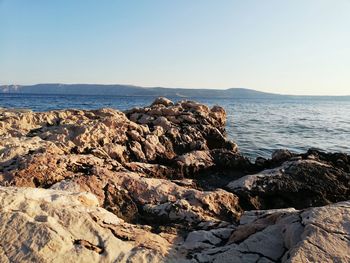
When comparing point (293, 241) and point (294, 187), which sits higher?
point (293, 241)

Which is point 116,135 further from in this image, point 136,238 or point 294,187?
point 136,238

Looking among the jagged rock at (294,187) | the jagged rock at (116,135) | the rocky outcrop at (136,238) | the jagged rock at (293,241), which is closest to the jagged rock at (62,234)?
the rocky outcrop at (136,238)

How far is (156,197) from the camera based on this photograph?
6.82 meters

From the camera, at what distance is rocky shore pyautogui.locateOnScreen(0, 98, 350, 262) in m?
3.97

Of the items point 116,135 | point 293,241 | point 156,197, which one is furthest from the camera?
point 116,135

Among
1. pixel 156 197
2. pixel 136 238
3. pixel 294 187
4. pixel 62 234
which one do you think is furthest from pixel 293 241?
pixel 294 187

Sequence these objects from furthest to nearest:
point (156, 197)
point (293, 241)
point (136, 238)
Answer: point (156, 197) → point (136, 238) → point (293, 241)

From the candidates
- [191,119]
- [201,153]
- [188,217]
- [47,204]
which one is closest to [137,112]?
[191,119]

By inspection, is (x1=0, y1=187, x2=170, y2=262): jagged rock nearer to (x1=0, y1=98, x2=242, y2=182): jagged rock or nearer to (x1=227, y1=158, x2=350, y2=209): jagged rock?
(x1=0, y1=98, x2=242, y2=182): jagged rock

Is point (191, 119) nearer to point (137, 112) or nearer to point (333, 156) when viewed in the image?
point (137, 112)

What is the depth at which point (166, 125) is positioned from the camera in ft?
38.6

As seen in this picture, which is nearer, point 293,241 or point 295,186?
point 293,241

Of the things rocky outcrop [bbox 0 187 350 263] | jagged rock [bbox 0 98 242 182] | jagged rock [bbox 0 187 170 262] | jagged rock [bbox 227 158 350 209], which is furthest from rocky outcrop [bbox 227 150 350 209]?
jagged rock [bbox 0 187 170 262]

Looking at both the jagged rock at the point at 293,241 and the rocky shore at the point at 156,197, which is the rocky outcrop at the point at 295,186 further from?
the jagged rock at the point at 293,241
